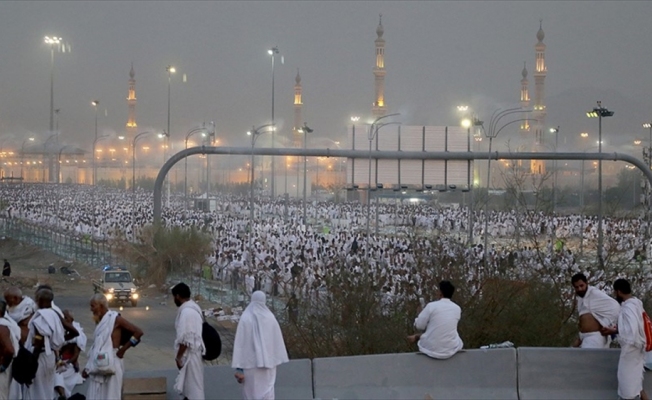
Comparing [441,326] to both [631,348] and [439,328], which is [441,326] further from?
[631,348]

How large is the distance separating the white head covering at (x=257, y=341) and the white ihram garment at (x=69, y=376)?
5.27 ft

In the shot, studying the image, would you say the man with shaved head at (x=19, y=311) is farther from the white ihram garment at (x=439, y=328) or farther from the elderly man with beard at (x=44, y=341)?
the white ihram garment at (x=439, y=328)

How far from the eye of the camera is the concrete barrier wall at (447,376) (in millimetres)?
9086

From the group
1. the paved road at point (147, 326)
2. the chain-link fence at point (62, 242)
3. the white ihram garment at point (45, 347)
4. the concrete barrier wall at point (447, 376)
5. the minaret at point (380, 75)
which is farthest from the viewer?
the minaret at point (380, 75)

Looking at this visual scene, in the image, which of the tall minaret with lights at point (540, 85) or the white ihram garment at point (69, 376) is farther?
the tall minaret with lights at point (540, 85)

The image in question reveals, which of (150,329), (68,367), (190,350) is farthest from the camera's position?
(150,329)

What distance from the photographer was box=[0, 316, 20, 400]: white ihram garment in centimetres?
771

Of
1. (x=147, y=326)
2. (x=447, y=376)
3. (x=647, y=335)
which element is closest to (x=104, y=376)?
(x=447, y=376)

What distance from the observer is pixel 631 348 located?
350 inches

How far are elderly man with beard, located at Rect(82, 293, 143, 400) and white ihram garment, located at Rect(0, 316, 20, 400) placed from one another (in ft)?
2.09

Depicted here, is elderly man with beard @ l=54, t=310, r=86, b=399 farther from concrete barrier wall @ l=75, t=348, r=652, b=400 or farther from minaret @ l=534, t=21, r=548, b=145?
minaret @ l=534, t=21, r=548, b=145

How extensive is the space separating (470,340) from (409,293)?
1332 millimetres

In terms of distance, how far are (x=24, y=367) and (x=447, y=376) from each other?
13.3 feet

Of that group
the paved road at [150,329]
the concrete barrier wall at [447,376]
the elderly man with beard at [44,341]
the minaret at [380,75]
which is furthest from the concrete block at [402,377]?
the minaret at [380,75]
